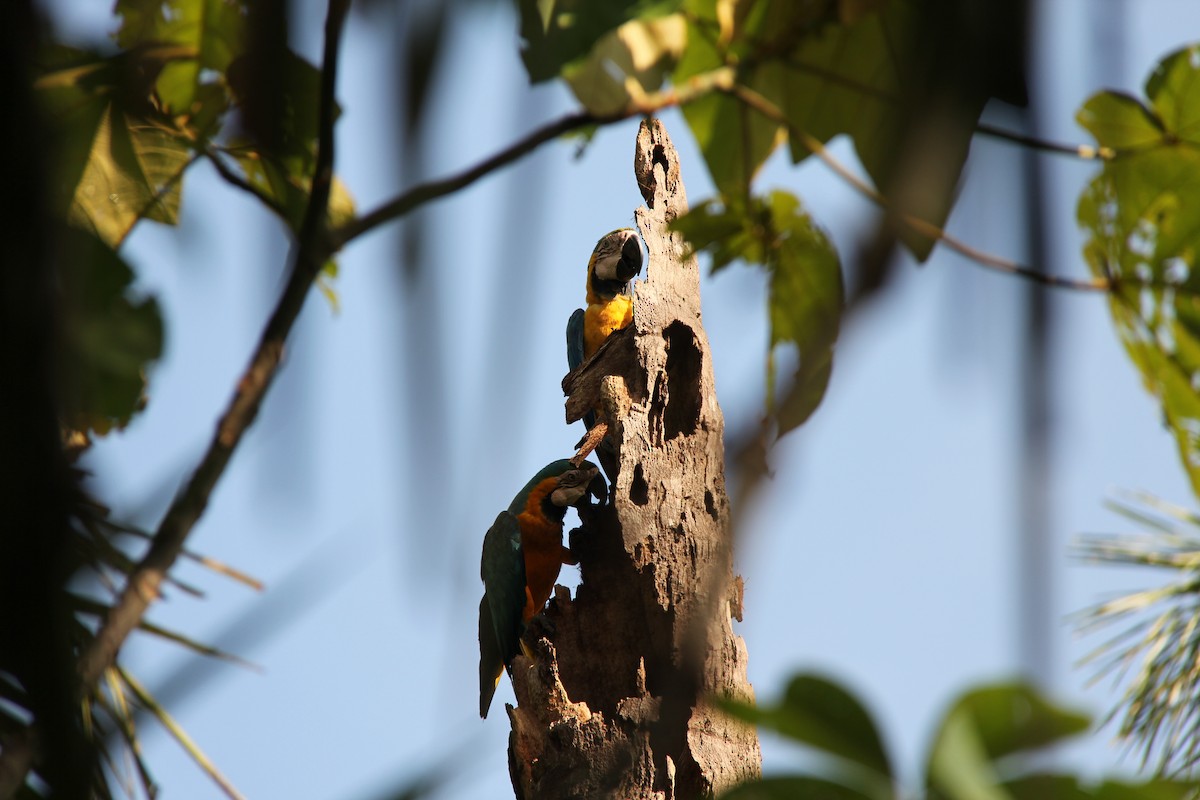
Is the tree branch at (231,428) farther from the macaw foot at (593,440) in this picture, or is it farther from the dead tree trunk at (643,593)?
the macaw foot at (593,440)

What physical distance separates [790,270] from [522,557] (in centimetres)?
339

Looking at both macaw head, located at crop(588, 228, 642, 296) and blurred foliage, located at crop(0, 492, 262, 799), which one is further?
macaw head, located at crop(588, 228, 642, 296)

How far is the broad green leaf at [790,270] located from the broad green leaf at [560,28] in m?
0.11

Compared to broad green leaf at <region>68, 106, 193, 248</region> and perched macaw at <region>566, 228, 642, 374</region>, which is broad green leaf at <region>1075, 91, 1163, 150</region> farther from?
perched macaw at <region>566, 228, 642, 374</region>

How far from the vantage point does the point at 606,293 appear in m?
4.59

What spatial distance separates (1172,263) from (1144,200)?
19 centimetres

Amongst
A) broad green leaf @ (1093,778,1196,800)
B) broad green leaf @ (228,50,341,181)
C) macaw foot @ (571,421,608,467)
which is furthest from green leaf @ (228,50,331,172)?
macaw foot @ (571,421,608,467)

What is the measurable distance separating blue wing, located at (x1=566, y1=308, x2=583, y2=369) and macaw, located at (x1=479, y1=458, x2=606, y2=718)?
673 millimetres

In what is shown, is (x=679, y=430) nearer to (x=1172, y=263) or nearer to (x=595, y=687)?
(x=595, y=687)

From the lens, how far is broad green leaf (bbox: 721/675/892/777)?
27.0 inches

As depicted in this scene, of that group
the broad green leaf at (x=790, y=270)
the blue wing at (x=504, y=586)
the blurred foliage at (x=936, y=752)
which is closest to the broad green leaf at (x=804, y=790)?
the blurred foliage at (x=936, y=752)

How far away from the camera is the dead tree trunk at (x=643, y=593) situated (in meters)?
2.78

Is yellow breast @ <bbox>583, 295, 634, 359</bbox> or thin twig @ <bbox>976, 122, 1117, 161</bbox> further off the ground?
yellow breast @ <bbox>583, 295, 634, 359</bbox>

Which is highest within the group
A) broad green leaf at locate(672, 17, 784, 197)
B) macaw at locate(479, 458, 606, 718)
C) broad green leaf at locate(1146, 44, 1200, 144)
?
macaw at locate(479, 458, 606, 718)
